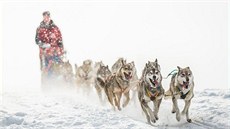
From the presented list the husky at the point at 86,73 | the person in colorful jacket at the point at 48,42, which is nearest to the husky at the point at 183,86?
the husky at the point at 86,73

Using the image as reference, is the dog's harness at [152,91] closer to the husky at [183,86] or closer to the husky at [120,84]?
the husky at [183,86]

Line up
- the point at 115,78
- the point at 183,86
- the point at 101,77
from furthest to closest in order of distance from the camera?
the point at 101,77, the point at 115,78, the point at 183,86

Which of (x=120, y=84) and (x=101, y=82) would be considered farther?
(x=101, y=82)

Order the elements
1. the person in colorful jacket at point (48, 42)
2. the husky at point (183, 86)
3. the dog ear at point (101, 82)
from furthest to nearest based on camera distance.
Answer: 1. the person in colorful jacket at point (48, 42)
2. the dog ear at point (101, 82)
3. the husky at point (183, 86)

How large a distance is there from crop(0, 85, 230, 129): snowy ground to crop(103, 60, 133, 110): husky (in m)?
0.41

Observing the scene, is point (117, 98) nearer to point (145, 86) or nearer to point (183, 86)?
point (145, 86)

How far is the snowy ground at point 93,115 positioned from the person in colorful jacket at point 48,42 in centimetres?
457

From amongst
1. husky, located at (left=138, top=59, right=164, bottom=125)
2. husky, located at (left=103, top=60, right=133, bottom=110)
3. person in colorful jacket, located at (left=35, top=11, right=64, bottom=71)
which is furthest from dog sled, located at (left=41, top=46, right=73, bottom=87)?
husky, located at (left=138, top=59, right=164, bottom=125)

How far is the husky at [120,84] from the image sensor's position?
1412 cm

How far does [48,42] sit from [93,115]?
7946 millimetres

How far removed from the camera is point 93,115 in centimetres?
1251

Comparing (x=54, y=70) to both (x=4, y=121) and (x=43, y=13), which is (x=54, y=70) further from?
(x=4, y=121)

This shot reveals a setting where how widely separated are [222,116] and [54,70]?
9098mm

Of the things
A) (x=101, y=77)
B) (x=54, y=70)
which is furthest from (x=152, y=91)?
(x=54, y=70)
